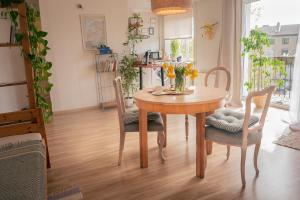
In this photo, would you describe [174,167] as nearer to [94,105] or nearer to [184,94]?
[184,94]

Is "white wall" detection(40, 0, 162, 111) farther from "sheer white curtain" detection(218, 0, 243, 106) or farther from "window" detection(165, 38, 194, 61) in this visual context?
"sheer white curtain" detection(218, 0, 243, 106)

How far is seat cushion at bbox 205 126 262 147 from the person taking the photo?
87.0 inches

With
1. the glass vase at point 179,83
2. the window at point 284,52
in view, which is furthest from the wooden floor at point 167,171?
the window at point 284,52

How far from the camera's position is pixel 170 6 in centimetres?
256

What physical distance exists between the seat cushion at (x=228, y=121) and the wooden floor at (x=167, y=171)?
0.49 meters

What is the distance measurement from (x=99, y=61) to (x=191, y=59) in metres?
2.36

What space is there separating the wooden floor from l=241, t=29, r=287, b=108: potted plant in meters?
1.15

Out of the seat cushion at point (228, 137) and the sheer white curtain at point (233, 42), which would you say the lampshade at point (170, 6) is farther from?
the sheer white curtain at point (233, 42)

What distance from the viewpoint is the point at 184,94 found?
8.50 ft

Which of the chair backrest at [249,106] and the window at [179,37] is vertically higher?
the window at [179,37]

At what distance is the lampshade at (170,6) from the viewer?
2.55 m

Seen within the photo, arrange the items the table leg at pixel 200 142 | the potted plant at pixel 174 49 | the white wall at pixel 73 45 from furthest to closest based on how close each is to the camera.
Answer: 1. the potted plant at pixel 174 49
2. the white wall at pixel 73 45
3. the table leg at pixel 200 142

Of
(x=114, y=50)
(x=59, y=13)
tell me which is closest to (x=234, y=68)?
(x=114, y=50)

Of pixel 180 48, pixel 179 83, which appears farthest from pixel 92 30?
pixel 179 83
